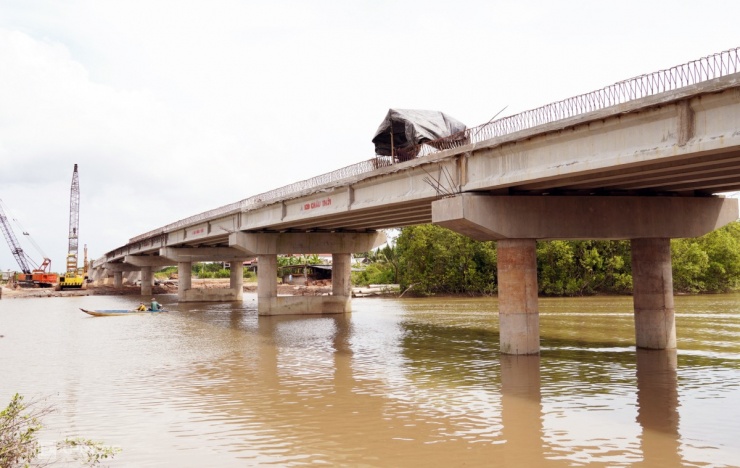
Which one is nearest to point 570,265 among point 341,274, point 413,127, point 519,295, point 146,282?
point 341,274

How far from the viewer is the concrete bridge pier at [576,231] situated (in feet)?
76.9

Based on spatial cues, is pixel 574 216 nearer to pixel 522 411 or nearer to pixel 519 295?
pixel 519 295

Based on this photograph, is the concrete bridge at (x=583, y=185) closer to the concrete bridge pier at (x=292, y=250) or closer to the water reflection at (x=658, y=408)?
the water reflection at (x=658, y=408)

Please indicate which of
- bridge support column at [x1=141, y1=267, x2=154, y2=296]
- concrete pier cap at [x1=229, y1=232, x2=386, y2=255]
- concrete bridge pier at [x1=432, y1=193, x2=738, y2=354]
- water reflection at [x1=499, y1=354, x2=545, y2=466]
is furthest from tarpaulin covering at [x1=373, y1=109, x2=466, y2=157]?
bridge support column at [x1=141, y1=267, x2=154, y2=296]

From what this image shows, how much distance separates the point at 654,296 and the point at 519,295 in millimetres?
5507

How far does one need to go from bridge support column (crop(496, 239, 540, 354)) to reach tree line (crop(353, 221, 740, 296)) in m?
50.3

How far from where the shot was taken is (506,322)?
2388cm

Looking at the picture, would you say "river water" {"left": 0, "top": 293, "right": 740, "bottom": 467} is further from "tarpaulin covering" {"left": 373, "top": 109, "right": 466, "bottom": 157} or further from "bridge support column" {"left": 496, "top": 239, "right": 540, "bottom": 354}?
"tarpaulin covering" {"left": 373, "top": 109, "right": 466, "bottom": 157}

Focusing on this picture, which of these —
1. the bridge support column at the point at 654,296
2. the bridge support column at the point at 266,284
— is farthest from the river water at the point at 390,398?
the bridge support column at the point at 266,284

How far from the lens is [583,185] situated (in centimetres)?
2294

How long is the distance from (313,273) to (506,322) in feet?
329

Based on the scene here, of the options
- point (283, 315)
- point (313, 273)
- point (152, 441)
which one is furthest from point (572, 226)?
point (313, 273)

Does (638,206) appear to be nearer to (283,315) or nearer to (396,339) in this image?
(396,339)

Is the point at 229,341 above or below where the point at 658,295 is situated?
below
